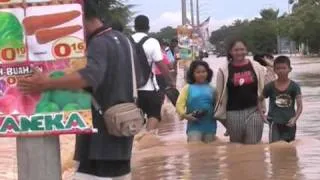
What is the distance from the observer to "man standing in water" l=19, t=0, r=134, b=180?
12.8 ft

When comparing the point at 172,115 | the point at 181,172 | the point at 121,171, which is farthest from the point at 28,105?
the point at 172,115

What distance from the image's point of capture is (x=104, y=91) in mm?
4027

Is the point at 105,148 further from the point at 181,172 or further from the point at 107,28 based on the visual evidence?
the point at 181,172

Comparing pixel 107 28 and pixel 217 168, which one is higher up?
pixel 107 28

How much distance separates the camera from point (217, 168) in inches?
325

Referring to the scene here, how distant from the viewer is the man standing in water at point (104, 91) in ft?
12.8

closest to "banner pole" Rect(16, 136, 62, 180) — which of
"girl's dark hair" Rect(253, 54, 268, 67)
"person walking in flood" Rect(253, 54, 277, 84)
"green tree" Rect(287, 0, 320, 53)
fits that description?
"person walking in flood" Rect(253, 54, 277, 84)

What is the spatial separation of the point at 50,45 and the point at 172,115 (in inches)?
500

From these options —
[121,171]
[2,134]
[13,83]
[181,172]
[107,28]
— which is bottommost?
[181,172]

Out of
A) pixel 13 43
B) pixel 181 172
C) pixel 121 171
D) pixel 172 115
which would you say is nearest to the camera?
pixel 13 43

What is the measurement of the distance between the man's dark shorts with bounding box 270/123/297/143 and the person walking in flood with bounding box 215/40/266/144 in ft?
0.61

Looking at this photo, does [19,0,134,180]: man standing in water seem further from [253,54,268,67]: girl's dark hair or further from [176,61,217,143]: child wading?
[253,54,268,67]: girl's dark hair

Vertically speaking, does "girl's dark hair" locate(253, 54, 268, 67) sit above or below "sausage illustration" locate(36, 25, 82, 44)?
below

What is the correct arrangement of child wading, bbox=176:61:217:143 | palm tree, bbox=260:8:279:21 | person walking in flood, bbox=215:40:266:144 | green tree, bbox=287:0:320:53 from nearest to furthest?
person walking in flood, bbox=215:40:266:144 → child wading, bbox=176:61:217:143 → green tree, bbox=287:0:320:53 → palm tree, bbox=260:8:279:21
